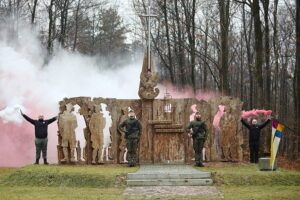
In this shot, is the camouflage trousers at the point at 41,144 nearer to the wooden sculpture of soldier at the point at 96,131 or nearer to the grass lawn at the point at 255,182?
the wooden sculpture of soldier at the point at 96,131

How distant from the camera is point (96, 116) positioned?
2214 cm

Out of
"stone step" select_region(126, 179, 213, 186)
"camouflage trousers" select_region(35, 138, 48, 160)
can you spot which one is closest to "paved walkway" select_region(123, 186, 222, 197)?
"stone step" select_region(126, 179, 213, 186)

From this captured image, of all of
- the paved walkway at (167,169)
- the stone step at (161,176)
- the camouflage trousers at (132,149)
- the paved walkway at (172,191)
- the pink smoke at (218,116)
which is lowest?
the paved walkway at (172,191)

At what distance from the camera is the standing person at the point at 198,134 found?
21.0 m

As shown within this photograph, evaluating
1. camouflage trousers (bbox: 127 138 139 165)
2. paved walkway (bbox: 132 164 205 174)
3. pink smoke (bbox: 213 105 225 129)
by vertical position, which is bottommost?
paved walkway (bbox: 132 164 205 174)

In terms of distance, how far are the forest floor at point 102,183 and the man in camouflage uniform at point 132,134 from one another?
135 centimetres

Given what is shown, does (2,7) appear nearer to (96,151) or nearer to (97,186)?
(96,151)

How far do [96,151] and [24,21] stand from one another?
21901 mm

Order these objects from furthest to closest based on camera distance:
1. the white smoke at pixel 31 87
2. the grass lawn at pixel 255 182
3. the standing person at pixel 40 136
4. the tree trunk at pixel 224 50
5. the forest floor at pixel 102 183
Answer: the tree trunk at pixel 224 50 < the white smoke at pixel 31 87 < the standing person at pixel 40 136 < the grass lawn at pixel 255 182 < the forest floor at pixel 102 183

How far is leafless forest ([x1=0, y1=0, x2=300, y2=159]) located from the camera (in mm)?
32062

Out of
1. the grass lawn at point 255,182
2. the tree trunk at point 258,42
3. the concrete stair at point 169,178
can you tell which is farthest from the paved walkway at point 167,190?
the tree trunk at point 258,42

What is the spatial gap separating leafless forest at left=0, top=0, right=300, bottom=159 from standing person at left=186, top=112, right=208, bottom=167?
6466mm

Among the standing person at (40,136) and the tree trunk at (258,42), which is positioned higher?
the tree trunk at (258,42)

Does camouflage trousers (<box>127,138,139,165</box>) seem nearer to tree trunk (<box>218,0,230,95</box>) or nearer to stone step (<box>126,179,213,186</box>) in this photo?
stone step (<box>126,179,213,186</box>)
